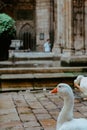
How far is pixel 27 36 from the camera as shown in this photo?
123 ft

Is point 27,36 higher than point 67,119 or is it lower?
lower

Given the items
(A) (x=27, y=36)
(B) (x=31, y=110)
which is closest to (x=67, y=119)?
(B) (x=31, y=110)

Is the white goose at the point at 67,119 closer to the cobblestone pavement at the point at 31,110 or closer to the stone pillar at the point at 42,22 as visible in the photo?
the cobblestone pavement at the point at 31,110

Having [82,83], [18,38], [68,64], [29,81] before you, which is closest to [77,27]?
[68,64]

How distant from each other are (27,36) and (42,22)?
2.38 meters

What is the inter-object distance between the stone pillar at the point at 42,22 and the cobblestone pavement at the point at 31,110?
24751 mm

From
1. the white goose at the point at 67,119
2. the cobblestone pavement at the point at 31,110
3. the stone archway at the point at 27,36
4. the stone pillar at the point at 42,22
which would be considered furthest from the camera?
the stone archway at the point at 27,36

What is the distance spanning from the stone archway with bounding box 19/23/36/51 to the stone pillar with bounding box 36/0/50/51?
147cm

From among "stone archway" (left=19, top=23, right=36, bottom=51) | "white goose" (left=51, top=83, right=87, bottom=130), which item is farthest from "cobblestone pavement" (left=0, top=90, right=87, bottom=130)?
"stone archway" (left=19, top=23, right=36, bottom=51)

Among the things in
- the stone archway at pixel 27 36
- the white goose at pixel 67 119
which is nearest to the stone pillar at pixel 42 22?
the stone archway at pixel 27 36

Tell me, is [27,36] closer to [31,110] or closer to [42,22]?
[42,22]

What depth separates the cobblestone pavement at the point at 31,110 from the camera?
6746 mm

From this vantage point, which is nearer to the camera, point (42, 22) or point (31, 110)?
point (31, 110)

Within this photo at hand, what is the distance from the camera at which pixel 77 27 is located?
15766 mm
